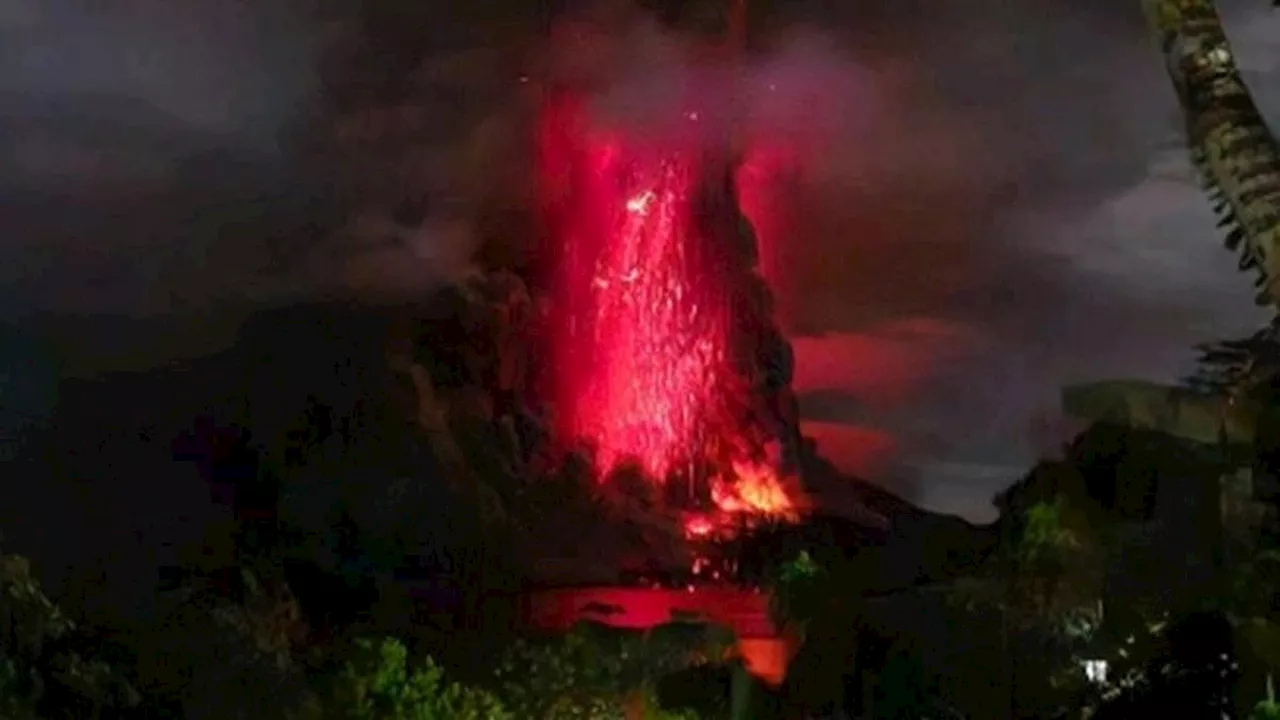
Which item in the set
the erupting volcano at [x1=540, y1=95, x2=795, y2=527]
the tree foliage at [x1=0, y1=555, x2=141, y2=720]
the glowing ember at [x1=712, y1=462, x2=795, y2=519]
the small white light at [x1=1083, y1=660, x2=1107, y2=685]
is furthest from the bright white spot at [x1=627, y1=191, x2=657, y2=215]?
the small white light at [x1=1083, y1=660, x2=1107, y2=685]

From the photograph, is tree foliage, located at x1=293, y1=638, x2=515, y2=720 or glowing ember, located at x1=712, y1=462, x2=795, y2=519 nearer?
tree foliage, located at x1=293, y1=638, x2=515, y2=720

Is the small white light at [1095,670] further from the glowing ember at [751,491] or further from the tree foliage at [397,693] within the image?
the glowing ember at [751,491]

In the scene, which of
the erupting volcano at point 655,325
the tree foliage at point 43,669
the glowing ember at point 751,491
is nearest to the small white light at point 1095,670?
the tree foliage at point 43,669

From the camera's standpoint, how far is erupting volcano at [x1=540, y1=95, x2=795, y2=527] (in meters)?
19.8

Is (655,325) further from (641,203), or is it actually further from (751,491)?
(751,491)

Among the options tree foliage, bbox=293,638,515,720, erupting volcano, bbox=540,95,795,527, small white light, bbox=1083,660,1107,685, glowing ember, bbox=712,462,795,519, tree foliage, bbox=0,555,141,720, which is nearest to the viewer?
small white light, bbox=1083,660,1107,685

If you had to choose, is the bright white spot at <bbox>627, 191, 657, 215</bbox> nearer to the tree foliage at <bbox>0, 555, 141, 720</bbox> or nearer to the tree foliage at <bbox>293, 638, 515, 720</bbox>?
the tree foliage at <bbox>293, 638, 515, 720</bbox>

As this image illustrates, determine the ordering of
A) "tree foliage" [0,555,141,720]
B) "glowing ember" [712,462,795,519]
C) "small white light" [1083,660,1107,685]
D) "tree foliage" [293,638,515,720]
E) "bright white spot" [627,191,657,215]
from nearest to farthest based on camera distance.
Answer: "small white light" [1083,660,1107,685] → "tree foliage" [0,555,141,720] → "tree foliage" [293,638,515,720] → "glowing ember" [712,462,795,519] → "bright white spot" [627,191,657,215]

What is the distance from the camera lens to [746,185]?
63.0 feet

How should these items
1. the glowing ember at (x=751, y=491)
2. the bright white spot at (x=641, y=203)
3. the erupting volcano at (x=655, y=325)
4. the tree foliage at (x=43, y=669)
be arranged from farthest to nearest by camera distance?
the bright white spot at (x=641, y=203), the erupting volcano at (x=655, y=325), the glowing ember at (x=751, y=491), the tree foliage at (x=43, y=669)

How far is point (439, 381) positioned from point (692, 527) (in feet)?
11.3

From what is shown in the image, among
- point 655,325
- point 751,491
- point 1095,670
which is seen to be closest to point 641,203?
point 655,325

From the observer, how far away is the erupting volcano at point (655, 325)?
19.8 m

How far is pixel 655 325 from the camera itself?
69.5ft
